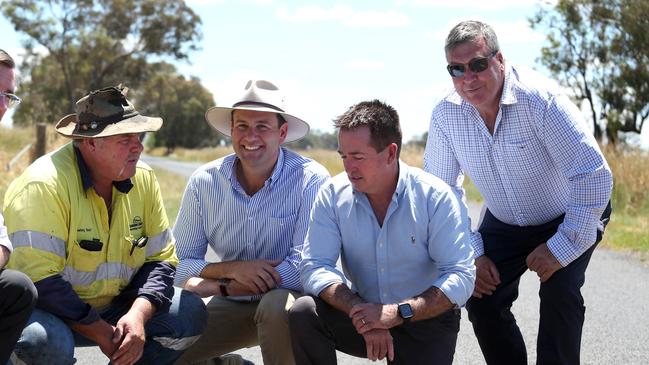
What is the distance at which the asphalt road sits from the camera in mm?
5688

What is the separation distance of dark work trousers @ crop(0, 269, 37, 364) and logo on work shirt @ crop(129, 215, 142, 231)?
29.2 inches

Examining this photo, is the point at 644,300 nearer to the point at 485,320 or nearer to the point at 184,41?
the point at 485,320

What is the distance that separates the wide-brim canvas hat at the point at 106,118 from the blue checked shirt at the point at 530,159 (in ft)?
5.55

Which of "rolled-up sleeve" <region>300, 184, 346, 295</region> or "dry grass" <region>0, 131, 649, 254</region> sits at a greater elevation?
"rolled-up sleeve" <region>300, 184, 346, 295</region>

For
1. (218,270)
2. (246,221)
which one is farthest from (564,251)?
(218,270)

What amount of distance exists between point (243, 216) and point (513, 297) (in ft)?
5.20

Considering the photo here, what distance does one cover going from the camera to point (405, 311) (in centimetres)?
395

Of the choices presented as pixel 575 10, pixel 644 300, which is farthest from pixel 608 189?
pixel 575 10

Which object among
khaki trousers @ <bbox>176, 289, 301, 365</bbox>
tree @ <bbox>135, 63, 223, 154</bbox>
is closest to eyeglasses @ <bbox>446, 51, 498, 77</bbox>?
khaki trousers @ <bbox>176, 289, 301, 365</bbox>

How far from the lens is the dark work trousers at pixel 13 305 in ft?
11.6

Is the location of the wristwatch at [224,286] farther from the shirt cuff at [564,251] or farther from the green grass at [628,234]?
the green grass at [628,234]

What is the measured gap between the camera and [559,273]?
178 inches

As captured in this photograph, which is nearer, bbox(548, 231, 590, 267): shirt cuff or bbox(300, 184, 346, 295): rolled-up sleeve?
bbox(300, 184, 346, 295): rolled-up sleeve

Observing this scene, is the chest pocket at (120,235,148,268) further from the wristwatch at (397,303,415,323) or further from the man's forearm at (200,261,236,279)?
the wristwatch at (397,303,415,323)
